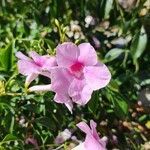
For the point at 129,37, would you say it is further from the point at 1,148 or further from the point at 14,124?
the point at 1,148

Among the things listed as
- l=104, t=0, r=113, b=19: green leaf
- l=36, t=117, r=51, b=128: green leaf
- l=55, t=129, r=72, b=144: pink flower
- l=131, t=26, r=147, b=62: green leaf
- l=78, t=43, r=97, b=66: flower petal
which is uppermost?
l=104, t=0, r=113, b=19: green leaf

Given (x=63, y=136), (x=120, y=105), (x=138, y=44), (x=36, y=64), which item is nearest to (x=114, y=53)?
(x=138, y=44)

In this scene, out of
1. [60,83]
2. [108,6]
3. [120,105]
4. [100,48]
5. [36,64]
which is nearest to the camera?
[60,83]

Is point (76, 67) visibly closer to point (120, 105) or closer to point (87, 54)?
point (87, 54)

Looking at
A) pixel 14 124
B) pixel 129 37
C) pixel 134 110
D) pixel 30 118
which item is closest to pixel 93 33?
pixel 129 37

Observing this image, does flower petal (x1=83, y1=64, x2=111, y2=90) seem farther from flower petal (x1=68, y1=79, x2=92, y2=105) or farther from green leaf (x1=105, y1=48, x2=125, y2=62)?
green leaf (x1=105, y1=48, x2=125, y2=62)

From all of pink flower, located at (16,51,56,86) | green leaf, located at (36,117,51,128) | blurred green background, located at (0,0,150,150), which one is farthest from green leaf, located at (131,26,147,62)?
pink flower, located at (16,51,56,86)

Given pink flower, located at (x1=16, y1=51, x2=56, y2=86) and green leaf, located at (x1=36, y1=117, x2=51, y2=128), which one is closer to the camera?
pink flower, located at (x1=16, y1=51, x2=56, y2=86)
